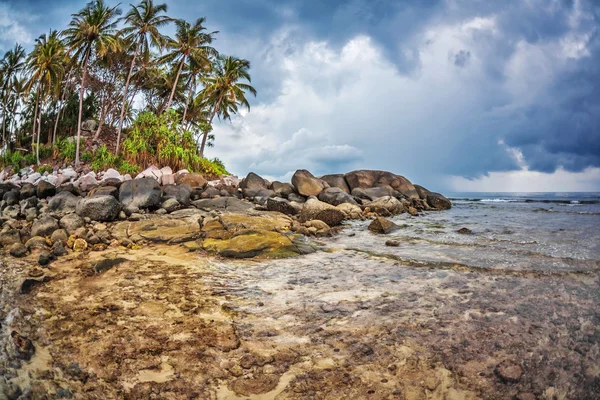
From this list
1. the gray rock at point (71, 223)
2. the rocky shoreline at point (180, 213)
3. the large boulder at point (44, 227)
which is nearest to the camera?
the rocky shoreline at point (180, 213)

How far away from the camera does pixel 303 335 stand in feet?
10.0

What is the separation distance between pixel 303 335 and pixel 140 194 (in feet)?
36.1

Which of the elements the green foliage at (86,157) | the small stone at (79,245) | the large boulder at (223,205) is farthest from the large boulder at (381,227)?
the green foliage at (86,157)

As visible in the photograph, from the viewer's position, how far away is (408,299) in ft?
13.2

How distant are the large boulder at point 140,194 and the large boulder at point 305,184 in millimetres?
8517

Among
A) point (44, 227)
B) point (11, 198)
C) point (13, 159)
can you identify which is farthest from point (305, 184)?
point (13, 159)

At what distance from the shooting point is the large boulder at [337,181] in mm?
23594

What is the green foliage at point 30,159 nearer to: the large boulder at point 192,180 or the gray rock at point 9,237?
the large boulder at point 192,180

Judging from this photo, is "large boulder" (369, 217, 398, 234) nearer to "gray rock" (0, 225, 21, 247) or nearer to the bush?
"gray rock" (0, 225, 21, 247)

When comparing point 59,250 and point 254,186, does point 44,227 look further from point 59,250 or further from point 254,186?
point 254,186

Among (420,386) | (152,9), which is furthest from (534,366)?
(152,9)

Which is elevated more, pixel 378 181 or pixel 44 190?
pixel 378 181

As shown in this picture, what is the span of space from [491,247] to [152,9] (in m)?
26.6

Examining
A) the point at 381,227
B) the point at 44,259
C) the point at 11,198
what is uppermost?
the point at 11,198
